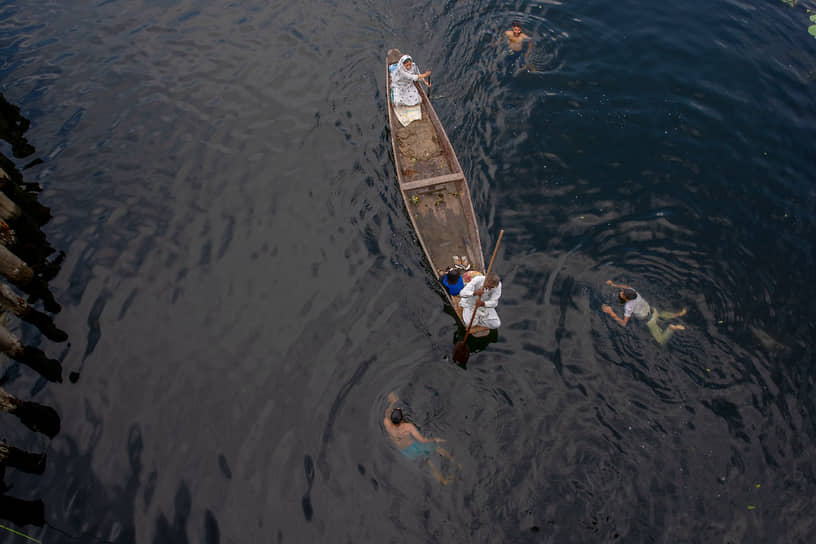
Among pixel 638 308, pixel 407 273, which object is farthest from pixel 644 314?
pixel 407 273

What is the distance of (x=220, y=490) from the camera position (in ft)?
33.3

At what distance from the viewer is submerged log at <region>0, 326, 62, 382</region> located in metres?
11.4

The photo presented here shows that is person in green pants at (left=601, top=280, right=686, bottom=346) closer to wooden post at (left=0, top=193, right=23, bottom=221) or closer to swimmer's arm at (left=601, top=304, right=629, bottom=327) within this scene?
swimmer's arm at (left=601, top=304, right=629, bottom=327)

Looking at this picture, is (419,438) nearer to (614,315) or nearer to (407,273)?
(407,273)

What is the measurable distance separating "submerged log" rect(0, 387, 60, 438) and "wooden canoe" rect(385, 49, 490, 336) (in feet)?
33.1

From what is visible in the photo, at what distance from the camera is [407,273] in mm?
13219

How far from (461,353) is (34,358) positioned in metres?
11.1

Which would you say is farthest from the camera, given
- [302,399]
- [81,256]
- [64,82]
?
[64,82]

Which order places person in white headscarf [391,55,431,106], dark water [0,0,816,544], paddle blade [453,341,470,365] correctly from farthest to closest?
1. person in white headscarf [391,55,431,106]
2. paddle blade [453,341,470,365]
3. dark water [0,0,816,544]

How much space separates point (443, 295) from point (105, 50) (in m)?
18.5

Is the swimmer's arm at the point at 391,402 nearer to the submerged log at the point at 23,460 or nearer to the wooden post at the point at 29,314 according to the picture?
the submerged log at the point at 23,460

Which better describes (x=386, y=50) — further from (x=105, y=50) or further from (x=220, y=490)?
(x=220, y=490)

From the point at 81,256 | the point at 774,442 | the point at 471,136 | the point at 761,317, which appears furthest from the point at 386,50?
the point at 774,442

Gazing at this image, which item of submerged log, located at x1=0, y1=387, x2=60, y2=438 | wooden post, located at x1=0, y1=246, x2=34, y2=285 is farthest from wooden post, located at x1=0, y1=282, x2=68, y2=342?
submerged log, located at x1=0, y1=387, x2=60, y2=438
